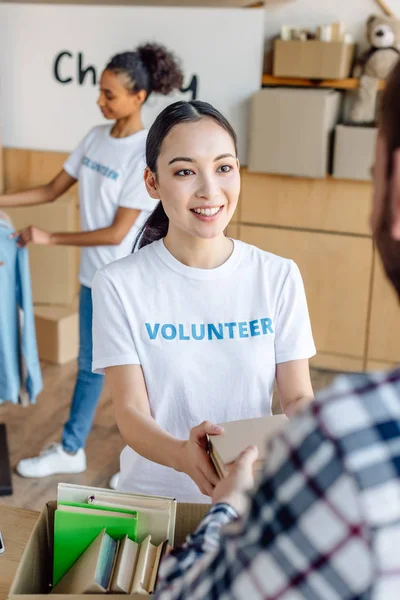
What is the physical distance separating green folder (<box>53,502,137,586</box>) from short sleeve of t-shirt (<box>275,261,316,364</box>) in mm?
476

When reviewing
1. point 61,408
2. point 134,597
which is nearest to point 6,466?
point 61,408

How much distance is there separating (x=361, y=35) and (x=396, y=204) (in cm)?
368

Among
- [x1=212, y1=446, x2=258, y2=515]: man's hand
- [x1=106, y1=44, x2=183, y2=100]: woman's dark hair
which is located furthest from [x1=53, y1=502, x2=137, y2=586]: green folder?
[x1=106, y1=44, x2=183, y2=100]: woman's dark hair

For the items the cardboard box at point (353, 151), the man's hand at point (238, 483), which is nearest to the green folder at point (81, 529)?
the man's hand at point (238, 483)

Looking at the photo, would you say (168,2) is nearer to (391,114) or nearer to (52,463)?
(52,463)

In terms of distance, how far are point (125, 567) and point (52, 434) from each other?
2.50m

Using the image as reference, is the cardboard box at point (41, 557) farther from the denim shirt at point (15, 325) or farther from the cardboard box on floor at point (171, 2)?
the cardboard box on floor at point (171, 2)

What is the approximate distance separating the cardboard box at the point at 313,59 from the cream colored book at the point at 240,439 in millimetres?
2974

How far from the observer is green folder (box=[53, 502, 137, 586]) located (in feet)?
3.84

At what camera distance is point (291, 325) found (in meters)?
1.52

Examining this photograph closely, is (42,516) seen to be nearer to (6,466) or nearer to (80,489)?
(80,489)

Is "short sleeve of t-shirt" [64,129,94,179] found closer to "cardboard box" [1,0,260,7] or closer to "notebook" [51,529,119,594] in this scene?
"cardboard box" [1,0,260,7]

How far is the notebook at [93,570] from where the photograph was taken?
3.50 ft

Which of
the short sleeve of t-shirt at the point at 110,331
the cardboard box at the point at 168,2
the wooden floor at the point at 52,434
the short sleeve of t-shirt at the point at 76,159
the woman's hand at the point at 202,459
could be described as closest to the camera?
the woman's hand at the point at 202,459
